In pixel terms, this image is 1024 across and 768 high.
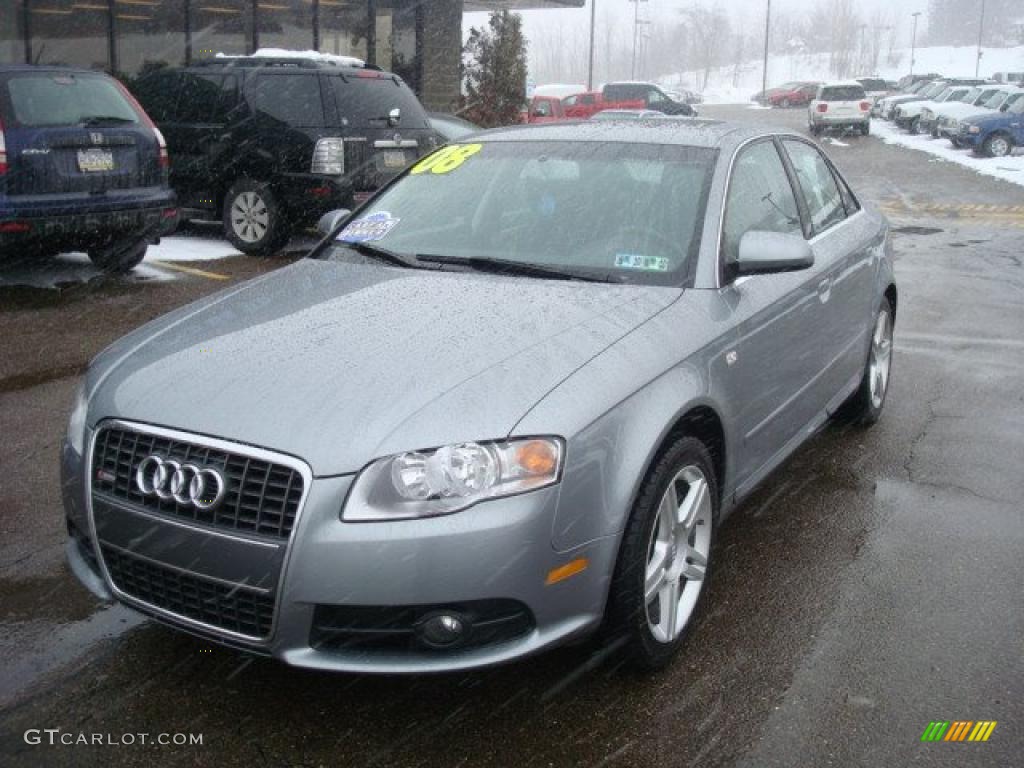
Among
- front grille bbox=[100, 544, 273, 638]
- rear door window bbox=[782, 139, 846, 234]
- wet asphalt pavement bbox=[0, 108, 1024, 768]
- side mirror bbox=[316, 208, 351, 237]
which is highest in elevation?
rear door window bbox=[782, 139, 846, 234]

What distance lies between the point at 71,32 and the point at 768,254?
15.9m

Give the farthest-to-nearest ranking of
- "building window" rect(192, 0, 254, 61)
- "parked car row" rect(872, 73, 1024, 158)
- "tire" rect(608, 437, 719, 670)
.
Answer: "parked car row" rect(872, 73, 1024, 158)
"building window" rect(192, 0, 254, 61)
"tire" rect(608, 437, 719, 670)

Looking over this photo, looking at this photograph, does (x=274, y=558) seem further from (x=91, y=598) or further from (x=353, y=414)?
(x=91, y=598)

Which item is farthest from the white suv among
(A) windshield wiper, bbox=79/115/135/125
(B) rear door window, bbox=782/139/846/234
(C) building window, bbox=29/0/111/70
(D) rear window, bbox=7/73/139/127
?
(B) rear door window, bbox=782/139/846/234

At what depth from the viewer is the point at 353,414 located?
108 inches

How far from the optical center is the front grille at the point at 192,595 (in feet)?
8.91

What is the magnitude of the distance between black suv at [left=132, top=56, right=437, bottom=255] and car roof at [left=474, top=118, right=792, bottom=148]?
5759 millimetres

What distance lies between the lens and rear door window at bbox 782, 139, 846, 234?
490 centimetres

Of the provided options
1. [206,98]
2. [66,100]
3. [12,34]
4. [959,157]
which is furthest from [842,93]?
[66,100]

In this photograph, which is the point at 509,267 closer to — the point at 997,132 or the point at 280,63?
the point at 280,63

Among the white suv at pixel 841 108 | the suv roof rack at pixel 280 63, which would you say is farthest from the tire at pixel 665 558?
the white suv at pixel 841 108

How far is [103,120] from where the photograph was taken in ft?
29.0

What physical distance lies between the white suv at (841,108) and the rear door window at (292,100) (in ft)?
103

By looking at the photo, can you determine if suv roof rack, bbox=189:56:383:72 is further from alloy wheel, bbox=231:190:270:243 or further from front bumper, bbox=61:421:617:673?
front bumper, bbox=61:421:617:673
